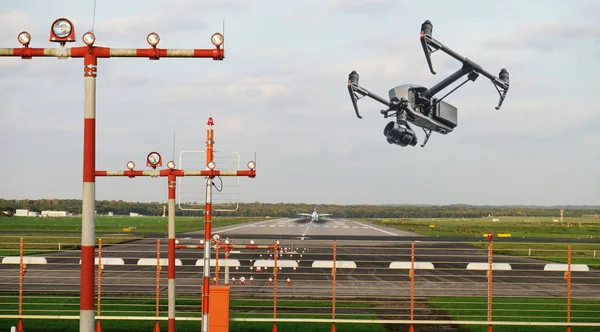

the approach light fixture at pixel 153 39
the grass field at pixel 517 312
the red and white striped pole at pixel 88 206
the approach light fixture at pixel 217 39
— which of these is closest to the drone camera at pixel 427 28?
the grass field at pixel 517 312

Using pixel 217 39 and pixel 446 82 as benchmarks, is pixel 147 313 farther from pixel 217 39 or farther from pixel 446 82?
pixel 446 82

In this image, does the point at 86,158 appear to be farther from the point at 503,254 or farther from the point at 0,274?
the point at 503,254

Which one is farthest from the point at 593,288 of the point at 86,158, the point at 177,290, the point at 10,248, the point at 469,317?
the point at 10,248

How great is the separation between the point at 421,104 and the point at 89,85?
37148mm

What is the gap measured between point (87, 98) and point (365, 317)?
50.0 ft

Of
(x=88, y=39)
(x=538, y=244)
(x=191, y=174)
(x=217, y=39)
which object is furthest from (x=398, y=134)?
(x=538, y=244)

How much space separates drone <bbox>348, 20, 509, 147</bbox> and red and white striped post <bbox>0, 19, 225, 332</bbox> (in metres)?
30.2

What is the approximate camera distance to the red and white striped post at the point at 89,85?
10531mm

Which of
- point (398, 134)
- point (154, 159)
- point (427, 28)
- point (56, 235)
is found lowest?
point (56, 235)

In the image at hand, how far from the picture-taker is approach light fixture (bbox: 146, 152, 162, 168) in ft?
51.6

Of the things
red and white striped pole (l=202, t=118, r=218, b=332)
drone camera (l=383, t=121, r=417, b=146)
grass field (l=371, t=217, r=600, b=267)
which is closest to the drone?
drone camera (l=383, t=121, r=417, b=146)

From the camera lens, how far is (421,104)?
1807 inches

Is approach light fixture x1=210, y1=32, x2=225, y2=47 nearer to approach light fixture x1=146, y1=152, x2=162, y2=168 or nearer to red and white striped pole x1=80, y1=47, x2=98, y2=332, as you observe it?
red and white striped pole x1=80, y1=47, x2=98, y2=332

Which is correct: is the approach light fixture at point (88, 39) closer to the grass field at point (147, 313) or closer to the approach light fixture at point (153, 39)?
the approach light fixture at point (153, 39)
